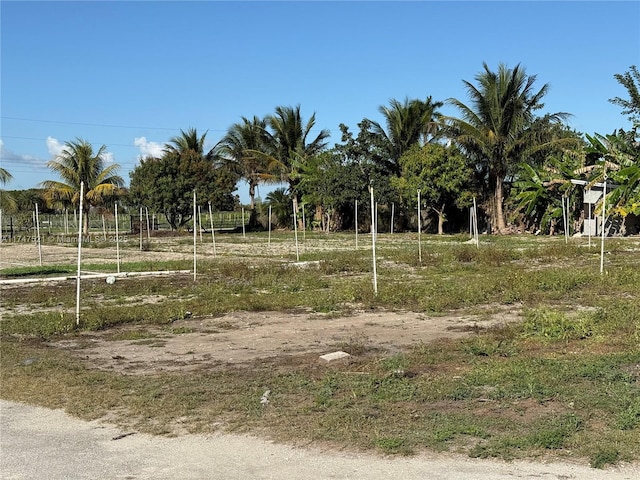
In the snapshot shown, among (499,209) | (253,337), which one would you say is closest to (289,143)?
(499,209)

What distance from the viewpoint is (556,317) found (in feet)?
29.5

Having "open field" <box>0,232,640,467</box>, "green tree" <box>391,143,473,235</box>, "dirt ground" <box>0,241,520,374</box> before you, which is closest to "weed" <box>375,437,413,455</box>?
"open field" <box>0,232,640,467</box>

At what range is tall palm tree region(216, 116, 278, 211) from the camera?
4741 cm

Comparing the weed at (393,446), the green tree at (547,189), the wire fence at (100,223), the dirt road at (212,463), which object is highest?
the green tree at (547,189)

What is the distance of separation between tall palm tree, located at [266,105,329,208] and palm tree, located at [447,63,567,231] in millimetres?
12121

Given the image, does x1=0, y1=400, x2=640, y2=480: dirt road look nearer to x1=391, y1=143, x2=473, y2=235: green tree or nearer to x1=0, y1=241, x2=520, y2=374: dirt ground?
x1=0, y1=241, x2=520, y2=374: dirt ground

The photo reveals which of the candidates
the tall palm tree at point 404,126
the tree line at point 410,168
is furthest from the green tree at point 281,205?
the tall palm tree at point 404,126

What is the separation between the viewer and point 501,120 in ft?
122

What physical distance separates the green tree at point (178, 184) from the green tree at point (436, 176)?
1303 cm

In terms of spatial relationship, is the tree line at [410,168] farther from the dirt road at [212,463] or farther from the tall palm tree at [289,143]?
the dirt road at [212,463]

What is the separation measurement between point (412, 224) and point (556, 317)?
36669mm

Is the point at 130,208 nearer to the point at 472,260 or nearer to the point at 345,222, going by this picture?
the point at 345,222

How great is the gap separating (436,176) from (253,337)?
30.3 m

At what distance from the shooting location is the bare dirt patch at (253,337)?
Result: 775 cm
